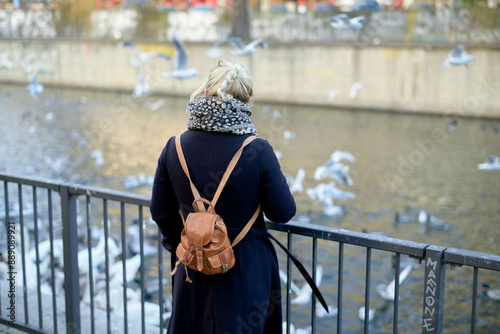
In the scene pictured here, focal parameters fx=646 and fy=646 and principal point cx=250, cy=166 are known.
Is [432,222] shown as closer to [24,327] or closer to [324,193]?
[324,193]

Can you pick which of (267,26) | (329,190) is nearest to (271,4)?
(267,26)

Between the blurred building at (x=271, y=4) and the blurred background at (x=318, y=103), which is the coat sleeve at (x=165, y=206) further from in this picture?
the blurred building at (x=271, y=4)

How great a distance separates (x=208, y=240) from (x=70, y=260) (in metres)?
1.45

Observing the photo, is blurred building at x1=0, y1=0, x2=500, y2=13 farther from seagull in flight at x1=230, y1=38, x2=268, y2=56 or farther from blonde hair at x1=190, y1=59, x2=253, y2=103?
blonde hair at x1=190, y1=59, x2=253, y2=103

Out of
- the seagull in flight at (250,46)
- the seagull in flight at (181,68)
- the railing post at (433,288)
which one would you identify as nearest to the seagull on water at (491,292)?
the seagull in flight at (250,46)

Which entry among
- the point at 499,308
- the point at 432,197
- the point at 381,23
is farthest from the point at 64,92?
the point at 499,308

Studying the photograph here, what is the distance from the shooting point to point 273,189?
251cm

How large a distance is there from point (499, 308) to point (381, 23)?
18.2 metres

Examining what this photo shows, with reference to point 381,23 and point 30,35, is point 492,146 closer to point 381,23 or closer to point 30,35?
point 381,23

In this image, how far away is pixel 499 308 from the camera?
585 centimetres

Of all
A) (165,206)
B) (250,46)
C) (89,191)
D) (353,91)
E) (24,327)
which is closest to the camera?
(165,206)

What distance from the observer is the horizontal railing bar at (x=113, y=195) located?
3229 millimetres

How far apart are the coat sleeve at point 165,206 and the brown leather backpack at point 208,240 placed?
0.77 feet

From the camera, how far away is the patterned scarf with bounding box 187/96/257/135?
248 cm
